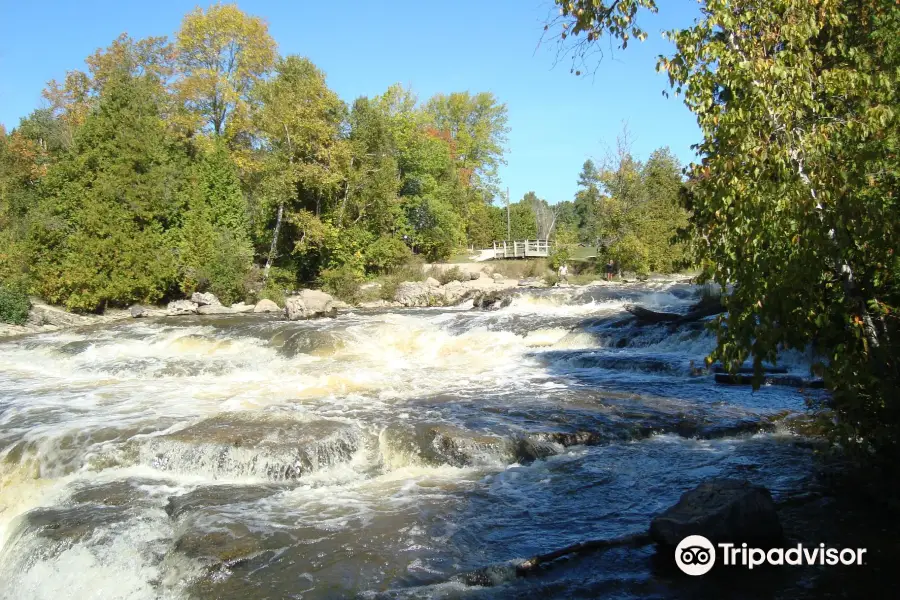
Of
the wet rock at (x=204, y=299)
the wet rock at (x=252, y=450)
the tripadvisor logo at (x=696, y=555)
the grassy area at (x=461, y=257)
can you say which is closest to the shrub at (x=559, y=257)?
the grassy area at (x=461, y=257)

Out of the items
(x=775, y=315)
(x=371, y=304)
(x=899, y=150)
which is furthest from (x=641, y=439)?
(x=371, y=304)

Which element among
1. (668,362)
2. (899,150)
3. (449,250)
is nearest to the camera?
(899,150)

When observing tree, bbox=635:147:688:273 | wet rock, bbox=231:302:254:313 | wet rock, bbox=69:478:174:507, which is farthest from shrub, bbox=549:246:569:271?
wet rock, bbox=69:478:174:507

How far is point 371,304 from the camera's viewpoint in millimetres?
31344

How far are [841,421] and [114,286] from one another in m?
27.8

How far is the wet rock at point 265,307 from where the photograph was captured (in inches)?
1129

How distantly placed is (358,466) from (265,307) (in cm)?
2160

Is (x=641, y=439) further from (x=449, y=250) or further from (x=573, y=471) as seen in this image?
(x=449, y=250)

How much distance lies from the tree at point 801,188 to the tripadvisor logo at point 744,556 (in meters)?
0.96

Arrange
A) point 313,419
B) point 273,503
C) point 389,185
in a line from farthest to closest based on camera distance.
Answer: point 389,185 < point 313,419 < point 273,503

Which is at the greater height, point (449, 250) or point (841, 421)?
point (449, 250)

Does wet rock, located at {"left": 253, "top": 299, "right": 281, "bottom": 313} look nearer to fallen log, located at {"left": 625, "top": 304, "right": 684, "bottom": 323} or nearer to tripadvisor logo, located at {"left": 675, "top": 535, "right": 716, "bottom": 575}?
fallen log, located at {"left": 625, "top": 304, "right": 684, "bottom": 323}

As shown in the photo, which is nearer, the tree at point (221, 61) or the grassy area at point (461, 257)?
the tree at point (221, 61)

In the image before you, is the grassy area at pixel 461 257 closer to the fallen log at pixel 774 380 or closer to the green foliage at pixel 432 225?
the green foliage at pixel 432 225
